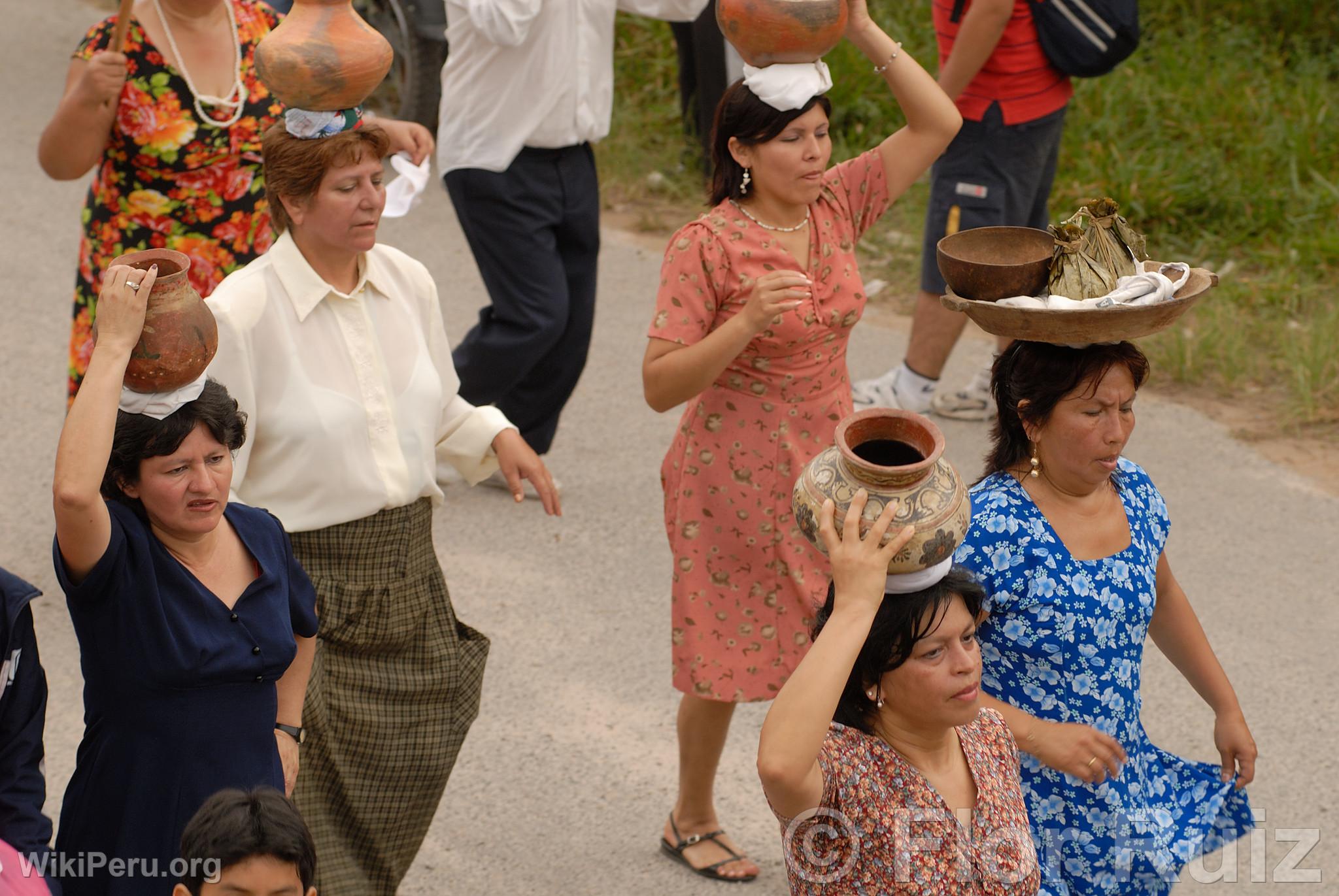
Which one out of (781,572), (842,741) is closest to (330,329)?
(781,572)

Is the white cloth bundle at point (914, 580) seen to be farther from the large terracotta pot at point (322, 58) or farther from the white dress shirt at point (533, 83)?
the white dress shirt at point (533, 83)

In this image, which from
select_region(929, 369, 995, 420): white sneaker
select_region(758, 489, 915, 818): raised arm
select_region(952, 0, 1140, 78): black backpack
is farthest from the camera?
select_region(929, 369, 995, 420): white sneaker

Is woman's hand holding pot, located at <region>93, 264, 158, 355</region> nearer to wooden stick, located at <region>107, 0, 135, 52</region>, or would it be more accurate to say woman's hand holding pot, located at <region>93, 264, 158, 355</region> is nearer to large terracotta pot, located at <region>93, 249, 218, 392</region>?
large terracotta pot, located at <region>93, 249, 218, 392</region>

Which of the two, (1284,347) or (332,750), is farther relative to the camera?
(1284,347)

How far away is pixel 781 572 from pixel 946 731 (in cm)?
110

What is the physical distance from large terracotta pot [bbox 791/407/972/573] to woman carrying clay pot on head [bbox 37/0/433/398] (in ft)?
6.43

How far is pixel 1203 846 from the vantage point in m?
3.23

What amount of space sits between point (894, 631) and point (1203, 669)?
1.05 metres

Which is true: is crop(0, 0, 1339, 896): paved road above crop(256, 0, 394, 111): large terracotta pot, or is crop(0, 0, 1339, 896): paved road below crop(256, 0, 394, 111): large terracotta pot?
below

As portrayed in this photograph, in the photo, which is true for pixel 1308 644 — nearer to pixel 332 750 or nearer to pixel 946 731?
pixel 946 731

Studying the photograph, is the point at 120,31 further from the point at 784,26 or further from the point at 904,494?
the point at 904,494

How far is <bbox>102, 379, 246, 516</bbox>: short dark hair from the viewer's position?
8.78 feet

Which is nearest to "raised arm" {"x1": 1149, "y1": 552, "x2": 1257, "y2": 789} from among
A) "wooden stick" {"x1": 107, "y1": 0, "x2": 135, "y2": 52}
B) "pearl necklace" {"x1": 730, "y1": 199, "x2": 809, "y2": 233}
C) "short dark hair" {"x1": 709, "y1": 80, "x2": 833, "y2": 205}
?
"pearl necklace" {"x1": 730, "y1": 199, "x2": 809, "y2": 233}

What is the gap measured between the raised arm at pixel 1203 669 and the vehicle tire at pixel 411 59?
6.03 m
